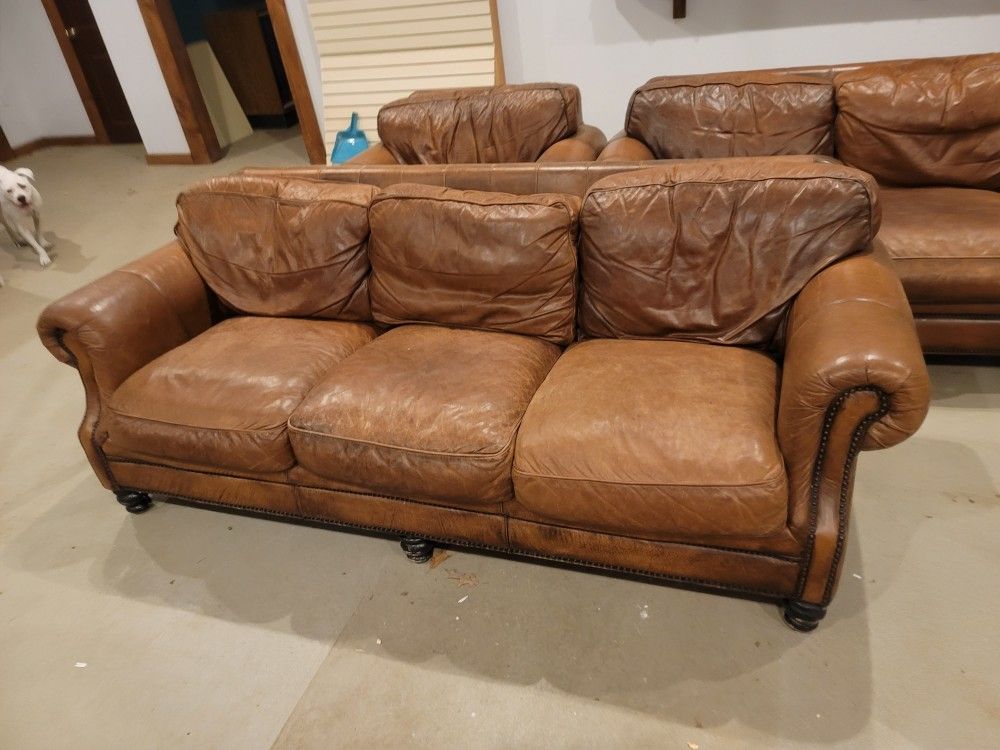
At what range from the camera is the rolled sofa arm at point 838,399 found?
1.18 metres

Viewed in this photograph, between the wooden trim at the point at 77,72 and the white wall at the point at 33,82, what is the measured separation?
99 mm

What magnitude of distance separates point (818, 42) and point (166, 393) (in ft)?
10.7

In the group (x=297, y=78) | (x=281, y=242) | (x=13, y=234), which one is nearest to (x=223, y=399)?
(x=281, y=242)

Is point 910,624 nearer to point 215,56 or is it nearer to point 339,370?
point 339,370

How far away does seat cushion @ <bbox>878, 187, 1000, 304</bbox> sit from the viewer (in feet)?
6.38

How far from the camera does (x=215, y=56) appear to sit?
5.70 metres

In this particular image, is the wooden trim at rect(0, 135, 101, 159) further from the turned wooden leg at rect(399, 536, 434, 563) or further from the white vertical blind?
the turned wooden leg at rect(399, 536, 434, 563)

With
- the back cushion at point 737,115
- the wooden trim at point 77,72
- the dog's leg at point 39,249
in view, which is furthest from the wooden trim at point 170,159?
the back cushion at point 737,115

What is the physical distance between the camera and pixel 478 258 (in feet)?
5.87

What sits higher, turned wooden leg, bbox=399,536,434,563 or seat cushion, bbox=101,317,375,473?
seat cushion, bbox=101,317,375,473

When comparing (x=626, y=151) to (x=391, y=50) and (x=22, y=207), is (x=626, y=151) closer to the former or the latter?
(x=391, y=50)

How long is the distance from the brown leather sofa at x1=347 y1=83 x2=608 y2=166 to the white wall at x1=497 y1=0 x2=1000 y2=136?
30.7 inches

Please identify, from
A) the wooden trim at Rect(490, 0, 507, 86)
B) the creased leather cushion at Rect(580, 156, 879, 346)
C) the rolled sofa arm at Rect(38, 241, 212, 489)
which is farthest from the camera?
the wooden trim at Rect(490, 0, 507, 86)

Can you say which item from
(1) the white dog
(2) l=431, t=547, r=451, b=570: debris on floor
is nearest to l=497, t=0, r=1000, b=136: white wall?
(2) l=431, t=547, r=451, b=570: debris on floor
